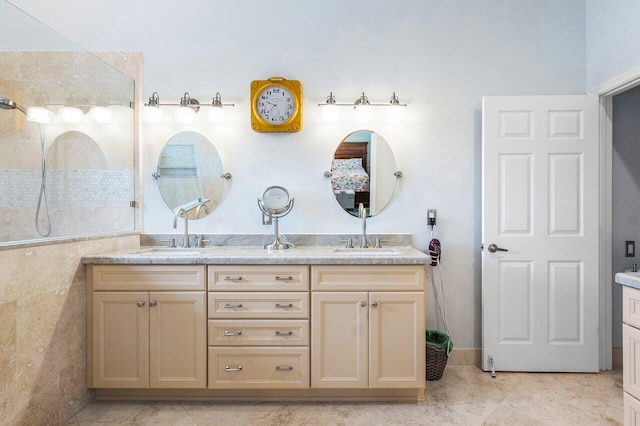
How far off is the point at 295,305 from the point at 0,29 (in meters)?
2.18

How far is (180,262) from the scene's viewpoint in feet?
6.73

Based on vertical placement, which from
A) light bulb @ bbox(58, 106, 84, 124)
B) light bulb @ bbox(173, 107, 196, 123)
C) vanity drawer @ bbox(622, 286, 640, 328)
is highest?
light bulb @ bbox(173, 107, 196, 123)

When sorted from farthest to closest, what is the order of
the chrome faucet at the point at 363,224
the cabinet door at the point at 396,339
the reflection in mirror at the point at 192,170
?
1. the reflection in mirror at the point at 192,170
2. the chrome faucet at the point at 363,224
3. the cabinet door at the point at 396,339

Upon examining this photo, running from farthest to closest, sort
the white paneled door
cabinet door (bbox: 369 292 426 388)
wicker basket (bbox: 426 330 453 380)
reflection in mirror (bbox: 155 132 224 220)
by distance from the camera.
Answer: reflection in mirror (bbox: 155 132 224 220)
the white paneled door
wicker basket (bbox: 426 330 453 380)
cabinet door (bbox: 369 292 426 388)

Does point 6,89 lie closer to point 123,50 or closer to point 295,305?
point 123,50

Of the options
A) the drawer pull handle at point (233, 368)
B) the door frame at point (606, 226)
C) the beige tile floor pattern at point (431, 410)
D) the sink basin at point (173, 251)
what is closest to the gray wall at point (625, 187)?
the door frame at point (606, 226)

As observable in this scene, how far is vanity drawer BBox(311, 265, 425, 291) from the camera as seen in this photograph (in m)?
2.04

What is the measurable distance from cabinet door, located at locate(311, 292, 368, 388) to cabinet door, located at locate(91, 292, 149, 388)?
100 cm

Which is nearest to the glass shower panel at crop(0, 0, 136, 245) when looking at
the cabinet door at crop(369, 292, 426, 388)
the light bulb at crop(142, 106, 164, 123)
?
the light bulb at crop(142, 106, 164, 123)

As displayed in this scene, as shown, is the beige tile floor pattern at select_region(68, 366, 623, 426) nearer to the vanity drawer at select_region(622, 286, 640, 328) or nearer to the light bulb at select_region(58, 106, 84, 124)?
the vanity drawer at select_region(622, 286, 640, 328)

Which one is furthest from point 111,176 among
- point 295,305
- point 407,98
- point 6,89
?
point 407,98

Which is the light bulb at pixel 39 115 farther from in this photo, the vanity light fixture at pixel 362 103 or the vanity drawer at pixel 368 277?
the vanity drawer at pixel 368 277

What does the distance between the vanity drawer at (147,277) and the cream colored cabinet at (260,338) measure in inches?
6.0

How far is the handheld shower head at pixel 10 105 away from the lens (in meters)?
1.86
